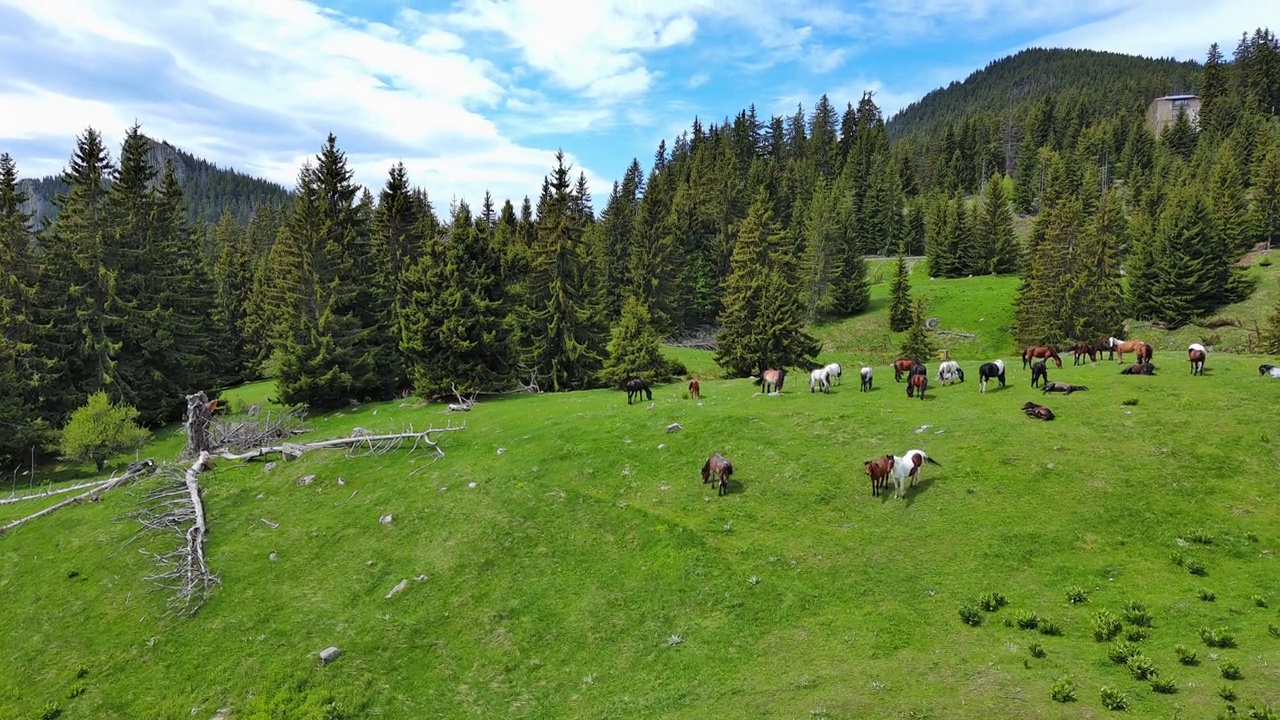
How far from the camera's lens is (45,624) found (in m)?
17.1

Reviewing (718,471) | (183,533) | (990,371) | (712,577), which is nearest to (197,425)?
(183,533)

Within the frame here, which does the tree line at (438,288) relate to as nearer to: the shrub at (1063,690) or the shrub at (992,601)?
the shrub at (992,601)

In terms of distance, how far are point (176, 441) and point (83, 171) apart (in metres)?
23.0

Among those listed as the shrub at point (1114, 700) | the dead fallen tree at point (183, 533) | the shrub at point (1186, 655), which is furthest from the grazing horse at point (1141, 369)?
the dead fallen tree at point (183, 533)

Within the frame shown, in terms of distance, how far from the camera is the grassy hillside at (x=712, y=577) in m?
11.8

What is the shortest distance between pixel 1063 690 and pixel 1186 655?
2.62 meters

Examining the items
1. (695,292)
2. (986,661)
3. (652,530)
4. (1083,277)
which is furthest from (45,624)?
(695,292)

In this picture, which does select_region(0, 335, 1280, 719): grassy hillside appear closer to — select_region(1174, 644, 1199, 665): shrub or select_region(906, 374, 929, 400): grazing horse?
select_region(1174, 644, 1199, 665): shrub

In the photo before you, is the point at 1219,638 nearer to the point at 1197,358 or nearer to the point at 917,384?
the point at 917,384

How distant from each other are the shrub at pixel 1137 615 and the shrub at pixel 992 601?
207 cm

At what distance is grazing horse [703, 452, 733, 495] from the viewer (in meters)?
19.5

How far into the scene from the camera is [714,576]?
1562cm

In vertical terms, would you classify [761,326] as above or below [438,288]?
below

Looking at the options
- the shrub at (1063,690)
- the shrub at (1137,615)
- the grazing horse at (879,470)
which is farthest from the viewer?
the grazing horse at (879,470)
